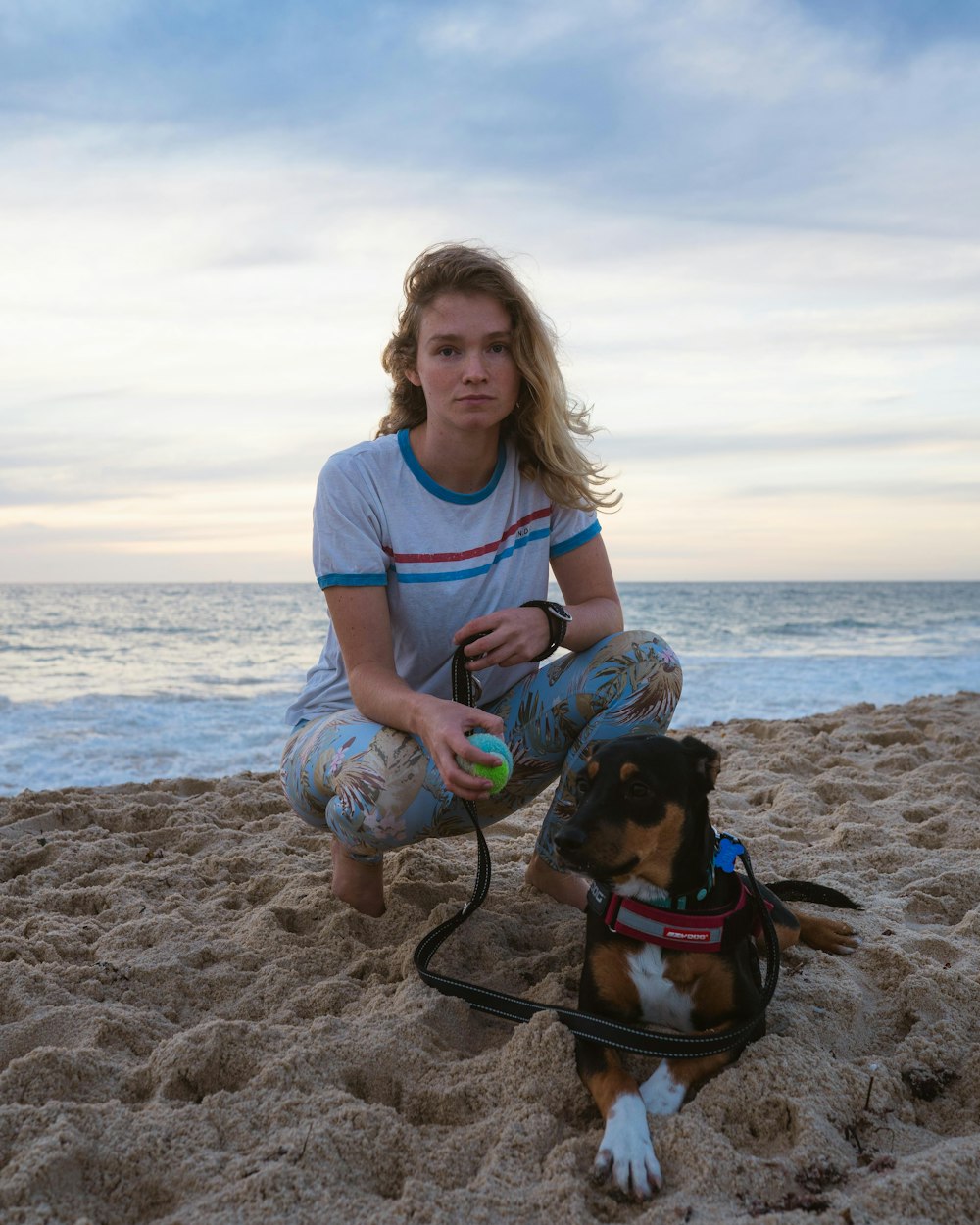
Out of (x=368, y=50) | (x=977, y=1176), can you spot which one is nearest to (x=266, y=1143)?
(x=977, y=1176)

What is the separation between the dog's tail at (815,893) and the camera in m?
2.86

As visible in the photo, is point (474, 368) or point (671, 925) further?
point (474, 368)

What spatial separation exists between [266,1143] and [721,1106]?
35.1 inches

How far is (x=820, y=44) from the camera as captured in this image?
666 centimetres

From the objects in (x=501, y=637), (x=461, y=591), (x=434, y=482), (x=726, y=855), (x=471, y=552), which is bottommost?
(x=726, y=855)

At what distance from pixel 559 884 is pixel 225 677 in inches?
406

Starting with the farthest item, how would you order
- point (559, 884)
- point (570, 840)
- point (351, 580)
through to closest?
1. point (559, 884)
2. point (351, 580)
3. point (570, 840)

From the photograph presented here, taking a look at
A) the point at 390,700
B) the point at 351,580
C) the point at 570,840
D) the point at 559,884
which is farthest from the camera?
the point at 559,884

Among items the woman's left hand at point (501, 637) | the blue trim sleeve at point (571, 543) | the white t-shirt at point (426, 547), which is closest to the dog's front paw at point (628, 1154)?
the woman's left hand at point (501, 637)

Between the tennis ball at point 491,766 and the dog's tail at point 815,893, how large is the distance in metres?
1.15

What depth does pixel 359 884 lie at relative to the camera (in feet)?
9.71

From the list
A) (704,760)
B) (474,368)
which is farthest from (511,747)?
(474,368)

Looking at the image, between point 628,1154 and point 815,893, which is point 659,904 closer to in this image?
point 628,1154

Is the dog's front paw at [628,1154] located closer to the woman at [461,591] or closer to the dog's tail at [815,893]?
the woman at [461,591]
